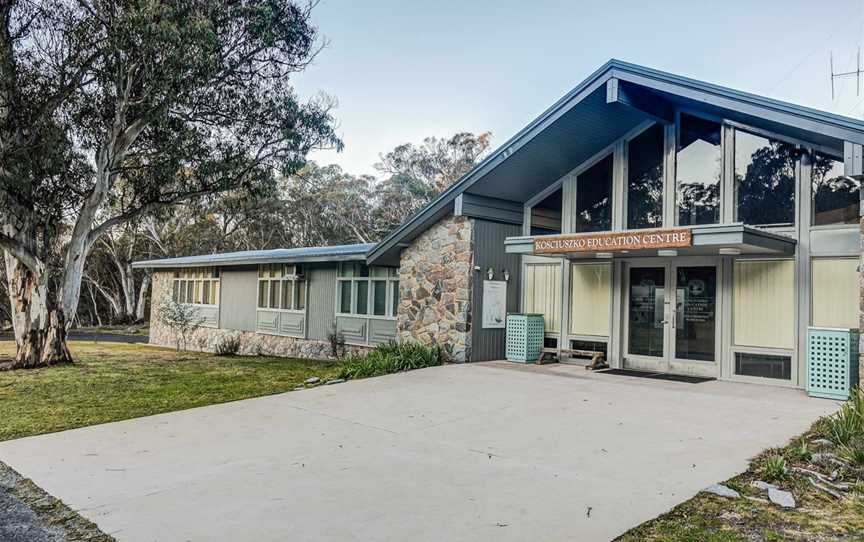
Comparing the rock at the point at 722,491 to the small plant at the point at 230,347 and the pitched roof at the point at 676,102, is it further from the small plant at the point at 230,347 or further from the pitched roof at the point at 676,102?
the small plant at the point at 230,347

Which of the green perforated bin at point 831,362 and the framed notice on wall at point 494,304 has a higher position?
the framed notice on wall at point 494,304

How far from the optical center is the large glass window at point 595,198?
1073 centimetres

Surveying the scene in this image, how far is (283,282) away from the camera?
17172mm

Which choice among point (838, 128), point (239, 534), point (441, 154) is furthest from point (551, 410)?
point (441, 154)

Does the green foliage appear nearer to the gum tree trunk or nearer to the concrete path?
the concrete path

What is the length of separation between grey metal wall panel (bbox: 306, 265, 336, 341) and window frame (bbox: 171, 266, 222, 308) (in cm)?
527

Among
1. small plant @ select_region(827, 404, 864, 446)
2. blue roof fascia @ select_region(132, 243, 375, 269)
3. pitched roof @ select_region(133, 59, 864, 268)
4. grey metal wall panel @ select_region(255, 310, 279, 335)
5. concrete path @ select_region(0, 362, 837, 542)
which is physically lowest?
concrete path @ select_region(0, 362, 837, 542)

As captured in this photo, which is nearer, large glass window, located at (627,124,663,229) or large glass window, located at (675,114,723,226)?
large glass window, located at (675,114,723,226)

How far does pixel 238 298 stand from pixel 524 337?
11203 mm

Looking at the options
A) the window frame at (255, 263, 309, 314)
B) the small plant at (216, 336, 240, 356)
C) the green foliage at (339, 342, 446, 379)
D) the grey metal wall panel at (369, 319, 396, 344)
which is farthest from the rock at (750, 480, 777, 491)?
the small plant at (216, 336, 240, 356)

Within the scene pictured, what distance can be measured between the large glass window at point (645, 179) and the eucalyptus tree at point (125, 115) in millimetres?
7733

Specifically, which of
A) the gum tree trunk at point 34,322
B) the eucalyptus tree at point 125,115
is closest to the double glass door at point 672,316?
the eucalyptus tree at point 125,115

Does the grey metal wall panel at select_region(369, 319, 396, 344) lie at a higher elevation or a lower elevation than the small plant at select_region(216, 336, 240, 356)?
higher

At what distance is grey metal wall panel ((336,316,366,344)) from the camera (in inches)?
574
